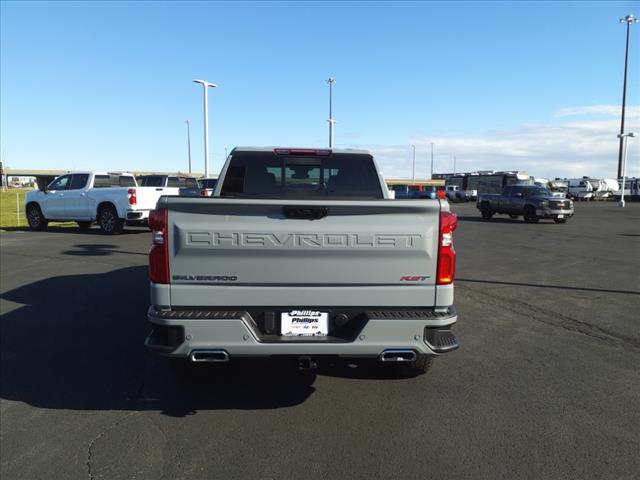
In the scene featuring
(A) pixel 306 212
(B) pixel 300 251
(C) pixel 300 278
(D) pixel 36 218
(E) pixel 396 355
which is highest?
(A) pixel 306 212

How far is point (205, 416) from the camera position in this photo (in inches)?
155

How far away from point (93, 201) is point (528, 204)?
20.3 meters

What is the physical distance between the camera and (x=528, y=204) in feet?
85.5

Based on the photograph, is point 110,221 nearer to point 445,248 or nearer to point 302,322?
point 302,322

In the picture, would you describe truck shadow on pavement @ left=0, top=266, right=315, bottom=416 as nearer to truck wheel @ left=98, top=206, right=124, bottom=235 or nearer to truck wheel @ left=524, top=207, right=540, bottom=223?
truck wheel @ left=98, top=206, right=124, bottom=235

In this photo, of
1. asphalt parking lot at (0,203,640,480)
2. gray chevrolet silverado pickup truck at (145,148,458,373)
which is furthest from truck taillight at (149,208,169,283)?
asphalt parking lot at (0,203,640,480)

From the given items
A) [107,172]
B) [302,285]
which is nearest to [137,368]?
[302,285]

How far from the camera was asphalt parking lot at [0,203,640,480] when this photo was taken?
10.8 feet

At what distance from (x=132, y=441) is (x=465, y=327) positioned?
423 cm

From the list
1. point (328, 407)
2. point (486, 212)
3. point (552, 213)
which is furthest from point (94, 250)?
point (486, 212)

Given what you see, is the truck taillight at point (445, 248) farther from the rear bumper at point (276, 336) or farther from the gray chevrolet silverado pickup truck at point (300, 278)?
the rear bumper at point (276, 336)

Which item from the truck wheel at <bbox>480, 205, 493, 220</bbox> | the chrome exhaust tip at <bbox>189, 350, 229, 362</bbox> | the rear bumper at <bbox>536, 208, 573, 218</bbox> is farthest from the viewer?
the truck wheel at <bbox>480, 205, 493, 220</bbox>

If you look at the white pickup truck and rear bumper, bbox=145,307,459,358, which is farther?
the white pickup truck

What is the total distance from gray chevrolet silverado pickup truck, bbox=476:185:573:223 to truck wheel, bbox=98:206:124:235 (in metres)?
19.5
